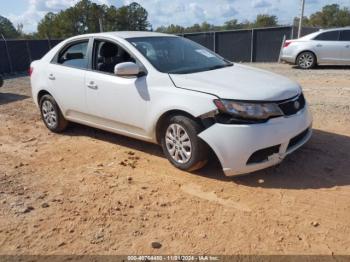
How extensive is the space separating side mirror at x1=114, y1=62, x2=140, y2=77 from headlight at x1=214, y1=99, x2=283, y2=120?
49.0 inches

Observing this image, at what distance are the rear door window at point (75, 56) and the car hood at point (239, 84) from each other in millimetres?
1722

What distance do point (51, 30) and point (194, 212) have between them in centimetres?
5229

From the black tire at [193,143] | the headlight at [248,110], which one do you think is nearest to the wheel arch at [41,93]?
the black tire at [193,143]

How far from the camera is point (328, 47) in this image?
1309 cm

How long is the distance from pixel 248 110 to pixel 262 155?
525 mm

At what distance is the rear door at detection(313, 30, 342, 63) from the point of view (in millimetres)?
13000

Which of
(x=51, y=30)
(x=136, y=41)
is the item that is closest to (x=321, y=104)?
(x=136, y=41)

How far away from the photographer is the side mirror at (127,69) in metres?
4.39

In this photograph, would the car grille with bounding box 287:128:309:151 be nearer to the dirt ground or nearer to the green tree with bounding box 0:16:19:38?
the dirt ground

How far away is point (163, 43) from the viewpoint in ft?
16.8

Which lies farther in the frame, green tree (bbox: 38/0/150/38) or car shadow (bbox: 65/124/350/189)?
green tree (bbox: 38/0/150/38)

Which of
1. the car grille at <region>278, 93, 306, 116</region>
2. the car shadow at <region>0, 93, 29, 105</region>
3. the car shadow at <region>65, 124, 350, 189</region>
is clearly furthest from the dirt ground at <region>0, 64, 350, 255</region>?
the car shadow at <region>0, 93, 29, 105</region>

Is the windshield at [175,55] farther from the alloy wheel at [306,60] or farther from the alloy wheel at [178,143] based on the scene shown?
the alloy wheel at [306,60]

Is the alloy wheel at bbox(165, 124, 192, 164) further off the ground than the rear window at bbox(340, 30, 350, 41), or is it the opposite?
the rear window at bbox(340, 30, 350, 41)
